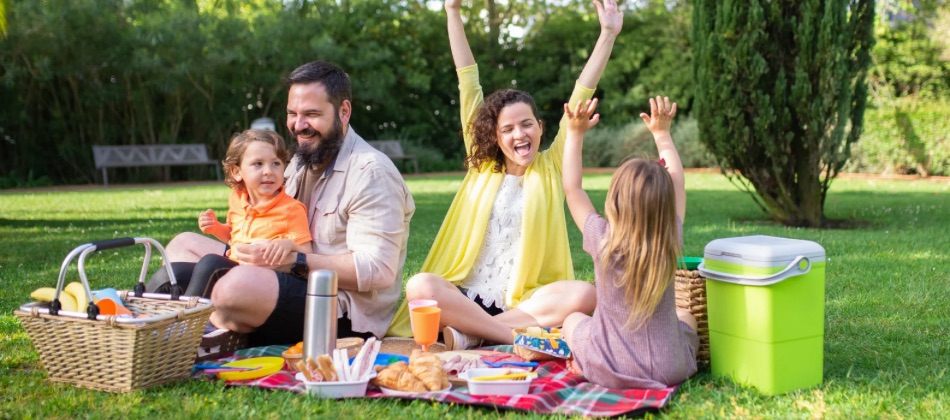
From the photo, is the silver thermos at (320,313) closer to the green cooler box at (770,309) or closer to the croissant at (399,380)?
the croissant at (399,380)

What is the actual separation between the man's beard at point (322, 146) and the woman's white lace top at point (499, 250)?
80 centimetres

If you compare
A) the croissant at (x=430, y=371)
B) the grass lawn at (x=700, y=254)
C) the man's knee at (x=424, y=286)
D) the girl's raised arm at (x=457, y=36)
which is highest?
the girl's raised arm at (x=457, y=36)

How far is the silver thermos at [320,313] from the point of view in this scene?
3383mm

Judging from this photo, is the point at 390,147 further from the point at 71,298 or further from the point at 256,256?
the point at 71,298

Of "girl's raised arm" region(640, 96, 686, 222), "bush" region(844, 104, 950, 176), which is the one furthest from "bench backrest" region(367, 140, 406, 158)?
"girl's raised arm" region(640, 96, 686, 222)

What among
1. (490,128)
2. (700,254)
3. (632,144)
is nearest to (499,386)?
(490,128)

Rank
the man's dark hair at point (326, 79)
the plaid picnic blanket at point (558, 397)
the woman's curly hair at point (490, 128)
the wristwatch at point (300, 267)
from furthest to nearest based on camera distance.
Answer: the woman's curly hair at point (490, 128) → the man's dark hair at point (326, 79) → the wristwatch at point (300, 267) → the plaid picnic blanket at point (558, 397)

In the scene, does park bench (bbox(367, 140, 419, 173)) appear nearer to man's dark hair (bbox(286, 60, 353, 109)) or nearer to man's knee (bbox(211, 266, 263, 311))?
man's dark hair (bbox(286, 60, 353, 109))

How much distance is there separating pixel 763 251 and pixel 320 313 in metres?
1.67

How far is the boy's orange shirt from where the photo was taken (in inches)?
153

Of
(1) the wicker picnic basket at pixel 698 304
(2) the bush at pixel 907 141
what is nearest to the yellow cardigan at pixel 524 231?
(1) the wicker picnic basket at pixel 698 304

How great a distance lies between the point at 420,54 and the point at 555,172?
20.3 m

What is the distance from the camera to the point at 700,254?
7.15m

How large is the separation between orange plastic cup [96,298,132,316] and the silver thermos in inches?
27.4
